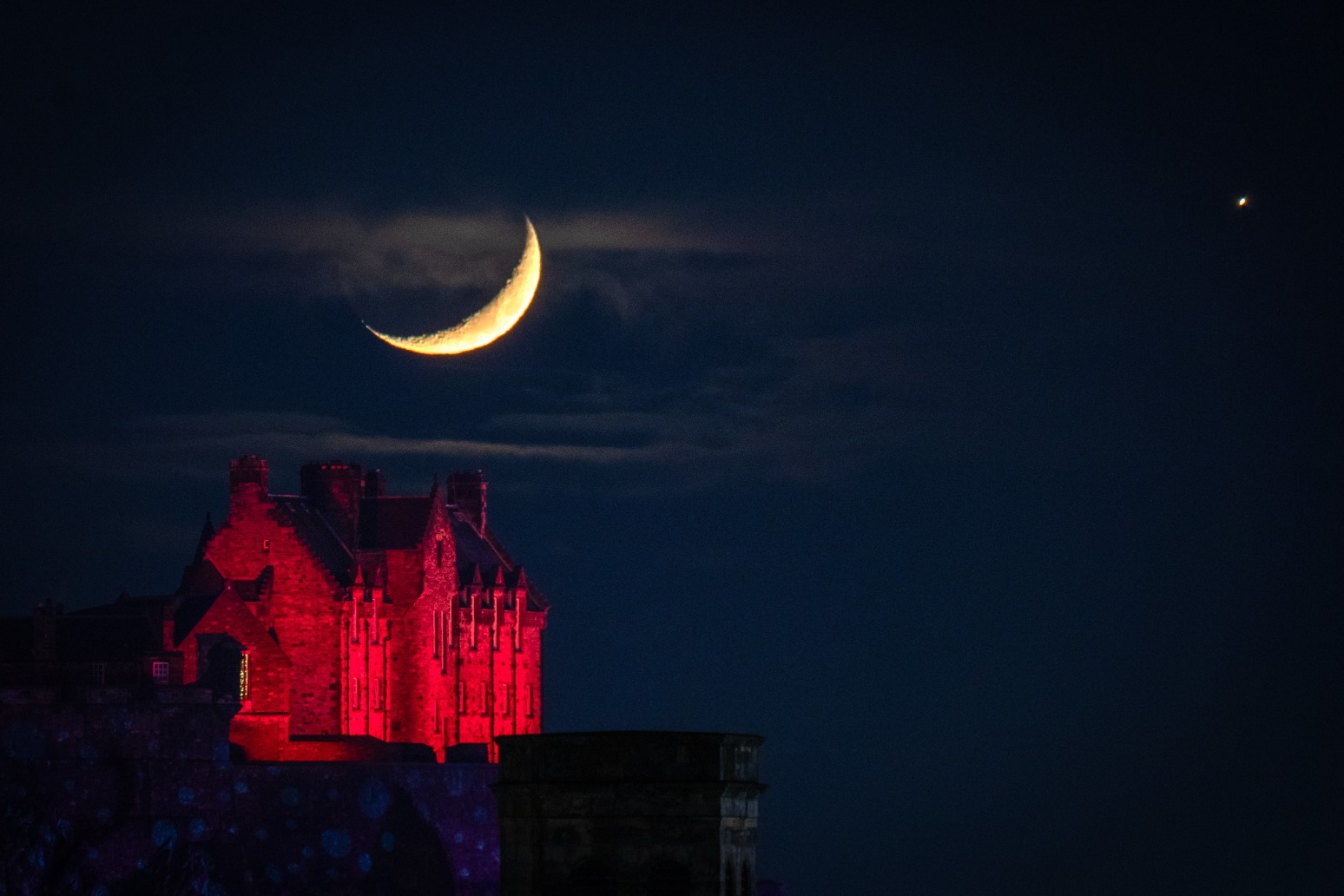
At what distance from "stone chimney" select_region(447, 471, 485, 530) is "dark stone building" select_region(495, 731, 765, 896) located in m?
89.2

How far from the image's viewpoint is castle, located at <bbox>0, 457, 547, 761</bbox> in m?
100

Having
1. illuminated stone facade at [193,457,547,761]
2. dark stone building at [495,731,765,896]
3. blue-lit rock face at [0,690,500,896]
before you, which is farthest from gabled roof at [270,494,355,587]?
dark stone building at [495,731,765,896]

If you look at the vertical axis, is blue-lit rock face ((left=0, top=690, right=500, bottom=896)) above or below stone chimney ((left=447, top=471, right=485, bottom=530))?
below

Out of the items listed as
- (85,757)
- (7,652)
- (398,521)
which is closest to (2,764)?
(85,757)

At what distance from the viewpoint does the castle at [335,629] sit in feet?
329

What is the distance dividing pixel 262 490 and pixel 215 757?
61.6 ft

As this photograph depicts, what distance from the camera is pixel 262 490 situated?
4400 inches

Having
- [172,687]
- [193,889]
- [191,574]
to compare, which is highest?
[191,574]

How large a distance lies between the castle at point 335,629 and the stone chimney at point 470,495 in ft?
10.6

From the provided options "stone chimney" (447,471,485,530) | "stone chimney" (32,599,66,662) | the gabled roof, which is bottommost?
"stone chimney" (32,599,66,662)

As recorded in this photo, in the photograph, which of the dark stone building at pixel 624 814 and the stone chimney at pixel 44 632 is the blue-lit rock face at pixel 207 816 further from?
the dark stone building at pixel 624 814

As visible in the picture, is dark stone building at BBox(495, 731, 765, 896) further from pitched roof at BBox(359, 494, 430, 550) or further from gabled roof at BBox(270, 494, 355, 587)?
pitched roof at BBox(359, 494, 430, 550)

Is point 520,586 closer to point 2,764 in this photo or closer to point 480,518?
point 480,518

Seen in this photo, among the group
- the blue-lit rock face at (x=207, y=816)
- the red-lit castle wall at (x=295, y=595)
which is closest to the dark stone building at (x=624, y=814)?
the blue-lit rock face at (x=207, y=816)
